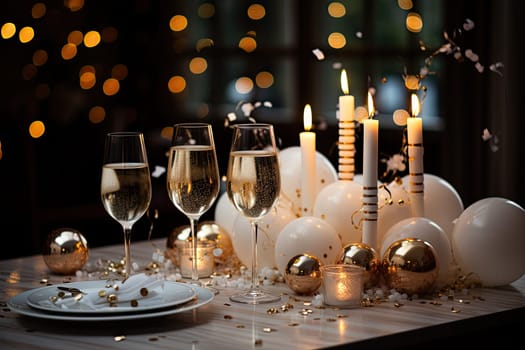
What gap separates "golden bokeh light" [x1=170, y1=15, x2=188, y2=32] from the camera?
5672 mm

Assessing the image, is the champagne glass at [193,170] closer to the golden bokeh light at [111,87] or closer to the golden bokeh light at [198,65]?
the golden bokeh light at [111,87]

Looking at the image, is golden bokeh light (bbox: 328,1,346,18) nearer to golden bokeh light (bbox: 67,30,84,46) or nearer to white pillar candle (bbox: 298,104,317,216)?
golden bokeh light (bbox: 67,30,84,46)

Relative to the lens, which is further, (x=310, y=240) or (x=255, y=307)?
(x=310, y=240)

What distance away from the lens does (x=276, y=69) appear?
529 cm

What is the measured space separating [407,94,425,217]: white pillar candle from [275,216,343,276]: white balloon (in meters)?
0.16

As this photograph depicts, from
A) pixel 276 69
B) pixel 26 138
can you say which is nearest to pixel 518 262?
pixel 26 138

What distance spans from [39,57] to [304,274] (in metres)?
3.51

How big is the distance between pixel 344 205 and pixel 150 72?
414 centimetres

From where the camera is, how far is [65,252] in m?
1.74

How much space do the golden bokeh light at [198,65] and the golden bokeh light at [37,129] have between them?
134cm

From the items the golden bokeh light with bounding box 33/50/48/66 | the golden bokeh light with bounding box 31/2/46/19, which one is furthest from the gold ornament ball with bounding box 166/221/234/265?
the golden bokeh light with bounding box 31/2/46/19

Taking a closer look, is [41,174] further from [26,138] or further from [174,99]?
[174,99]

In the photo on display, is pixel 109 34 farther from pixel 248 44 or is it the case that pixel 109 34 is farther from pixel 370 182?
pixel 370 182

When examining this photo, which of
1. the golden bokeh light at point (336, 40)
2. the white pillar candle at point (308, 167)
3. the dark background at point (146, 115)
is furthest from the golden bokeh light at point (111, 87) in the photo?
the white pillar candle at point (308, 167)
